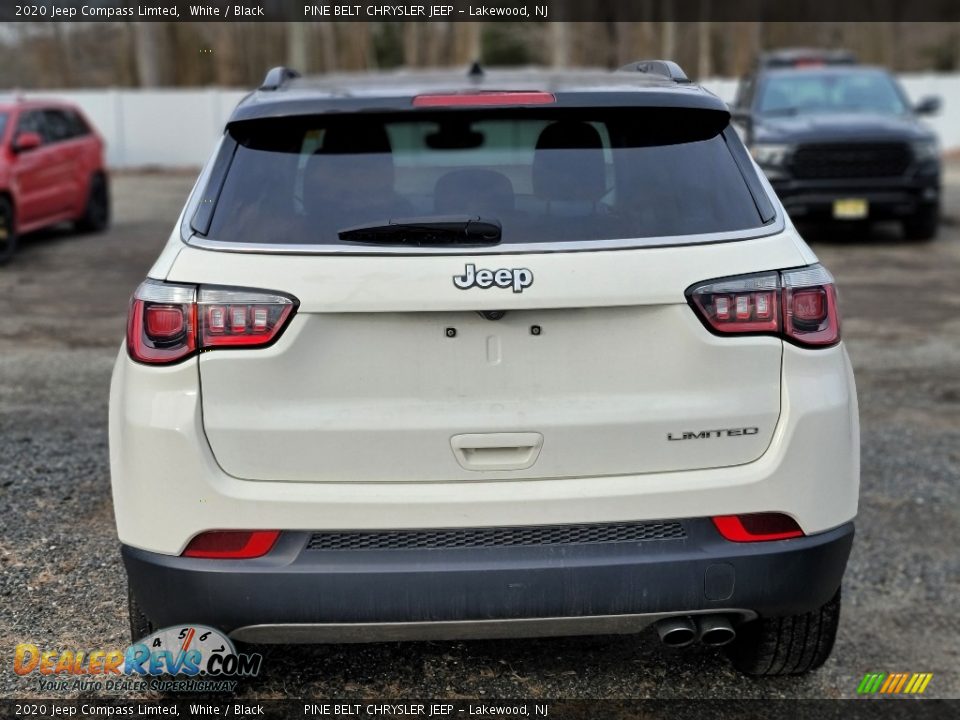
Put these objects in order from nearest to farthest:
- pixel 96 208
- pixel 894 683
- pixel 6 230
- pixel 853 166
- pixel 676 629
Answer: pixel 676 629 → pixel 894 683 → pixel 6 230 → pixel 853 166 → pixel 96 208

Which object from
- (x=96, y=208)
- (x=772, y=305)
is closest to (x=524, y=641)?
(x=772, y=305)

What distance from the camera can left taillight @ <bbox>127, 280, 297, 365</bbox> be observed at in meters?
2.83

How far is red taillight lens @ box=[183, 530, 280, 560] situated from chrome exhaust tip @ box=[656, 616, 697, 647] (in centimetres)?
104

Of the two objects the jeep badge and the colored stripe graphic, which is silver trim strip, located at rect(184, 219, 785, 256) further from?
the colored stripe graphic

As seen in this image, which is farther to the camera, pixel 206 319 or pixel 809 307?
pixel 809 307

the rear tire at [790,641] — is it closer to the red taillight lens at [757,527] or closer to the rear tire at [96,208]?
the red taillight lens at [757,527]

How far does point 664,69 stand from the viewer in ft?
13.3

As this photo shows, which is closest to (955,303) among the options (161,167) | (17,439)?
(17,439)

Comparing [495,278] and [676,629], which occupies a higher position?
[495,278]

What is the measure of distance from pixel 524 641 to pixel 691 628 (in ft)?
3.48

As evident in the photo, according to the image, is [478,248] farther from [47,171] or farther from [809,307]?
[47,171]

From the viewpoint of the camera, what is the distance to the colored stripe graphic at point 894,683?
3.91 metres

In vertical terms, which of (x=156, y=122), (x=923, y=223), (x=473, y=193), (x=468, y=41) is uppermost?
(x=473, y=193)

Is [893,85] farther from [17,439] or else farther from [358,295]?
[358,295]
